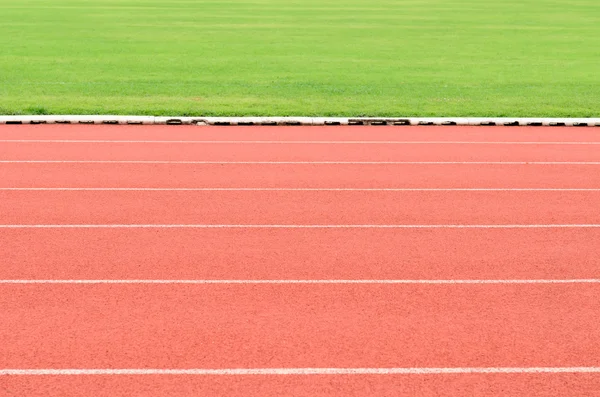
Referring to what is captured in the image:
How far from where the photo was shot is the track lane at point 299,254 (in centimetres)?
777

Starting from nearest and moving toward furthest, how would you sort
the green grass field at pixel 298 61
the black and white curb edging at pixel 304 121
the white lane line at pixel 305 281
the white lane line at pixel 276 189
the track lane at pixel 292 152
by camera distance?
the white lane line at pixel 305 281 → the white lane line at pixel 276 189 → the track lane at pixel 292 152 → the black and white curb edging at pixel 304 121 → the green grass field at pixel 298 61

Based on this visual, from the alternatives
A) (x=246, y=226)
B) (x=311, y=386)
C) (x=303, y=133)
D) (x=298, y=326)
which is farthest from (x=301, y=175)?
(x=311, y=386)

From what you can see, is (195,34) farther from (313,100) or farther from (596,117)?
(596,117)

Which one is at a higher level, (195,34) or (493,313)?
(493,313)

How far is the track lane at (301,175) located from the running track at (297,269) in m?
0.04

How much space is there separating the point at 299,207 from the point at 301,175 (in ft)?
4.78

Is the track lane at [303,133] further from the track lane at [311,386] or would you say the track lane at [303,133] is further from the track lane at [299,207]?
the track lane at [311,386]

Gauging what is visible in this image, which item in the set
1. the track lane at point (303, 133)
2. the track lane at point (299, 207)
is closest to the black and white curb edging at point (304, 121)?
the track lane at point (303, 133)

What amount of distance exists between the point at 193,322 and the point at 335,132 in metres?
7.67

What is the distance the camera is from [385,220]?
9.43 meters

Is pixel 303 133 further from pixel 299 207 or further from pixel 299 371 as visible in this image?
pixel 299 371

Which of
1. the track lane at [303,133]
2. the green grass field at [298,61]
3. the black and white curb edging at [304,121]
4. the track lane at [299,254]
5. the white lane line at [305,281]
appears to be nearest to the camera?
the white lane line at [305,281]

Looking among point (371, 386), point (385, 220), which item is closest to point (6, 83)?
point (385, 220)

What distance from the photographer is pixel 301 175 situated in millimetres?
11328
